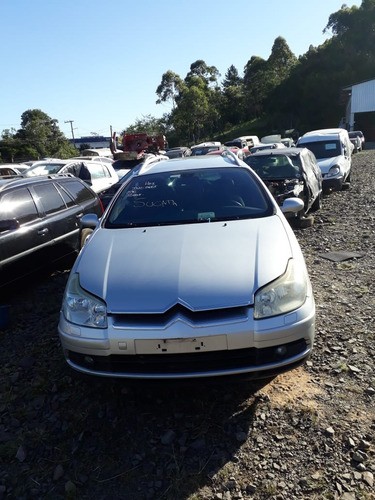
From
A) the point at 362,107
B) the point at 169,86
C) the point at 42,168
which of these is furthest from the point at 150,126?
the point at 42,168

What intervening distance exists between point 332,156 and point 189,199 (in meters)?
9.58

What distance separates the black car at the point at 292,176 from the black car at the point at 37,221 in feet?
12.3

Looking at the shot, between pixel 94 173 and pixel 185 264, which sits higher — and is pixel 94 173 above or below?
below

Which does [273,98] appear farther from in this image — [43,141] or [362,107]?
[43,141]

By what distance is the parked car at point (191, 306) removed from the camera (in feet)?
8.16

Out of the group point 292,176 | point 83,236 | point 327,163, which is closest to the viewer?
point 83,236

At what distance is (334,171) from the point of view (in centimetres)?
1113

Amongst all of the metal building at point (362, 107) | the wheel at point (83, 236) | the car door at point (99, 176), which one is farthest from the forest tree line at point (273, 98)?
the wheel at point (83, 236)

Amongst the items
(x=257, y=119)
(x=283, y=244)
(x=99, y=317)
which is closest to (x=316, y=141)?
(x=283, y=244)

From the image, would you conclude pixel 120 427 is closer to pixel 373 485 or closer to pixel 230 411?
pixel 230 411

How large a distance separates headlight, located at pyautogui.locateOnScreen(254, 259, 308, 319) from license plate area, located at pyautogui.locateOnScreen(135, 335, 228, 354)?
0.28 meters

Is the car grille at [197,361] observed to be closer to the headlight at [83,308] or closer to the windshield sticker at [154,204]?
the headlight at [83,308]

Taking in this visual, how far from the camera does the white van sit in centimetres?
1109

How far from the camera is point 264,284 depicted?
8.65 feet
